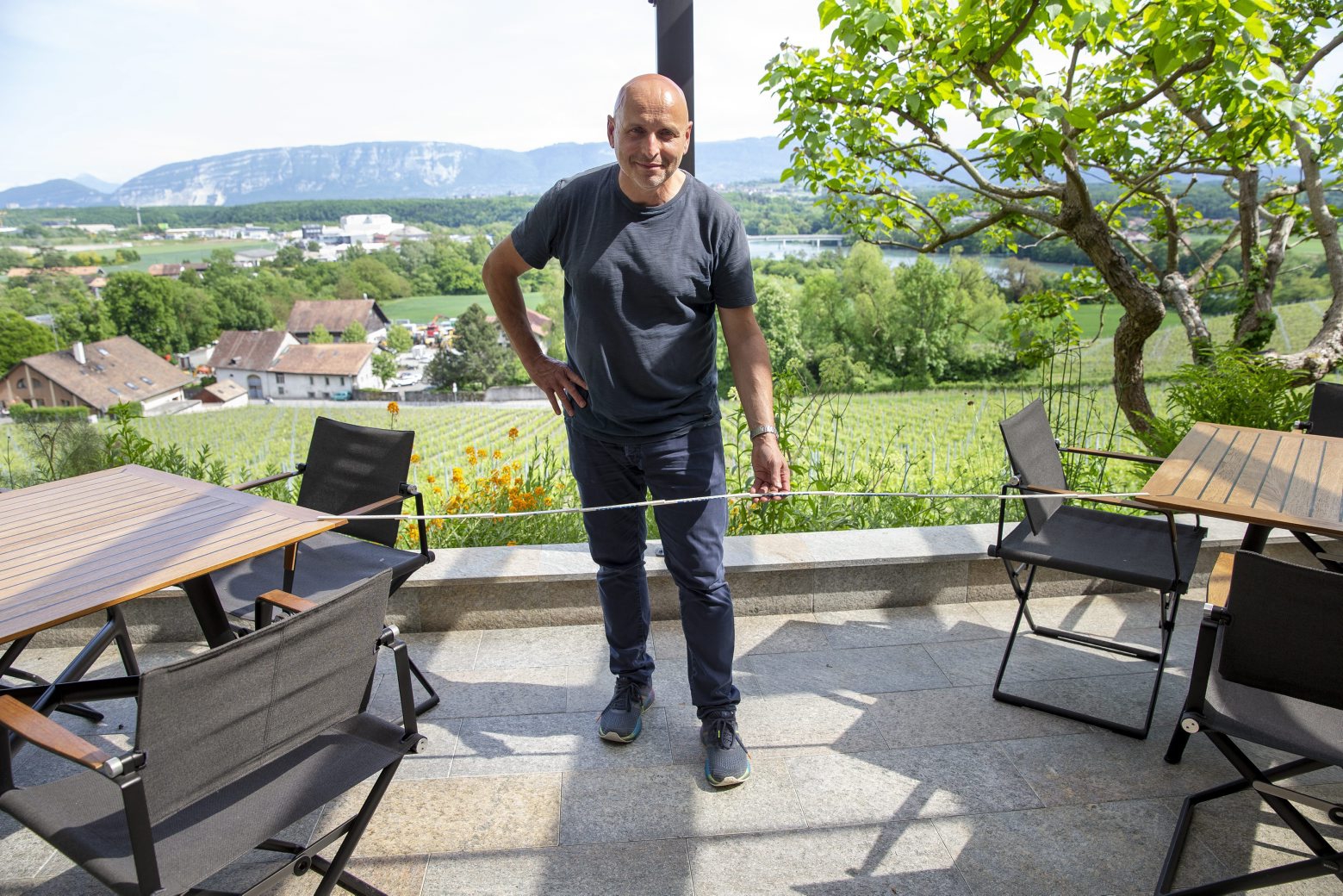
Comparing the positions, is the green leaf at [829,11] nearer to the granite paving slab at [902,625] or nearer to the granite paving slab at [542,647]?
the granite paving slab at [902,625]

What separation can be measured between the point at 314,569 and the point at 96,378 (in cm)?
289

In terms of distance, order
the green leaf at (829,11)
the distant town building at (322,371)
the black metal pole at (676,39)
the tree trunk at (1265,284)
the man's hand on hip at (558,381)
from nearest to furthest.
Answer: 1. the man's hand on hip at (558,381)
2. the black metal pole at (676,39)
3. the green leaf at (829,11)
4. the distant town building at (322,371)
5. the tree trunk at (1265,284)

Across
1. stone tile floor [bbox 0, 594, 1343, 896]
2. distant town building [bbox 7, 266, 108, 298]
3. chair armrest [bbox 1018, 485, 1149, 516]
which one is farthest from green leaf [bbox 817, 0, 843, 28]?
distant town building [bbox 7, 266, 108, 298]

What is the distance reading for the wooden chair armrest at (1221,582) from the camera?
2111 millimetres

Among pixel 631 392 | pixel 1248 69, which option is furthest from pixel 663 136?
pixel 1248 69

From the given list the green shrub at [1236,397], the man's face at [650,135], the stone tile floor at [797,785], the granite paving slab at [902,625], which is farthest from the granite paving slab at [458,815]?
the green shrub at [1236,397]

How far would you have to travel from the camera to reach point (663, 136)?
1.97 meters

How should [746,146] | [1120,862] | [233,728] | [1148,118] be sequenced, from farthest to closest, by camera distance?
[1148,118], [746,146], [1120,862], [233,728]

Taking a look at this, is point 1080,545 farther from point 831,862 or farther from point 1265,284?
point 1265,284

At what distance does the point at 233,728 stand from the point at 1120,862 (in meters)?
1.87

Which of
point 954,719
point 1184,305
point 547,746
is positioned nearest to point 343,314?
point 547,746

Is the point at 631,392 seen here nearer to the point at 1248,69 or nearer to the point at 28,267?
the point at 1248,69

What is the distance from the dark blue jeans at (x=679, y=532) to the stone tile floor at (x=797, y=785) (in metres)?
0.31

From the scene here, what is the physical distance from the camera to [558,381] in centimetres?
231
